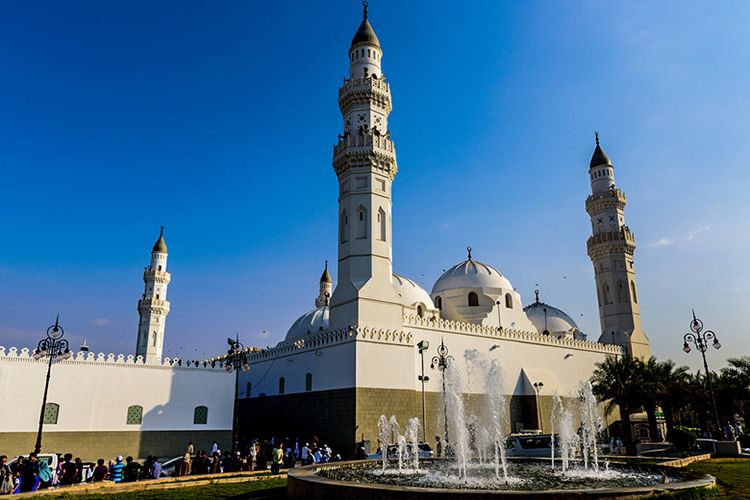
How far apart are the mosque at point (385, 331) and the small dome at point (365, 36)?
0.24 feet

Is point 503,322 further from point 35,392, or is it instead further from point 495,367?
point 35,392

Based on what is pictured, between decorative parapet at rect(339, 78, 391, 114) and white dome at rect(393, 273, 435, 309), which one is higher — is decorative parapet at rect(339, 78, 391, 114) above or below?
above

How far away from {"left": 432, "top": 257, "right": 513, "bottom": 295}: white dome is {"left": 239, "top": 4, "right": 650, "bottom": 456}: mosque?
3.5 inches

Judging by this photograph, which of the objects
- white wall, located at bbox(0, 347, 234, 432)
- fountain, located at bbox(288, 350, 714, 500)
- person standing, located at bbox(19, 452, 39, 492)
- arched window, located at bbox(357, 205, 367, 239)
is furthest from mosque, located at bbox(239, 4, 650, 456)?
person standing, located at bbox(19, 452, 39, 492)

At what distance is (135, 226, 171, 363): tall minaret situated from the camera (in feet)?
131

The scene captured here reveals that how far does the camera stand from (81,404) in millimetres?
21578

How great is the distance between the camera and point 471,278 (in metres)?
31.9

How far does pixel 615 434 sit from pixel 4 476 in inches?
1241

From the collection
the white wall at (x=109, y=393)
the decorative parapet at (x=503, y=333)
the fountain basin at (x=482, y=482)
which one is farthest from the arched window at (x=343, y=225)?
the fountain basin at (x=482, y=482)

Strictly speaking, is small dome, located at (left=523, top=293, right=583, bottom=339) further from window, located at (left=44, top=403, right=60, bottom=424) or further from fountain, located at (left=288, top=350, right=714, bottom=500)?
window, located at (left=44, top=403, right=60, bottom=424)

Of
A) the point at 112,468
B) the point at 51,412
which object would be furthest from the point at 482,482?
the point at 51,412

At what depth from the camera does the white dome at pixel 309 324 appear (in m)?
32.8

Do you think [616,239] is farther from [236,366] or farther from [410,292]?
[236,366]

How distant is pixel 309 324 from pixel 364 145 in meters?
13.2
